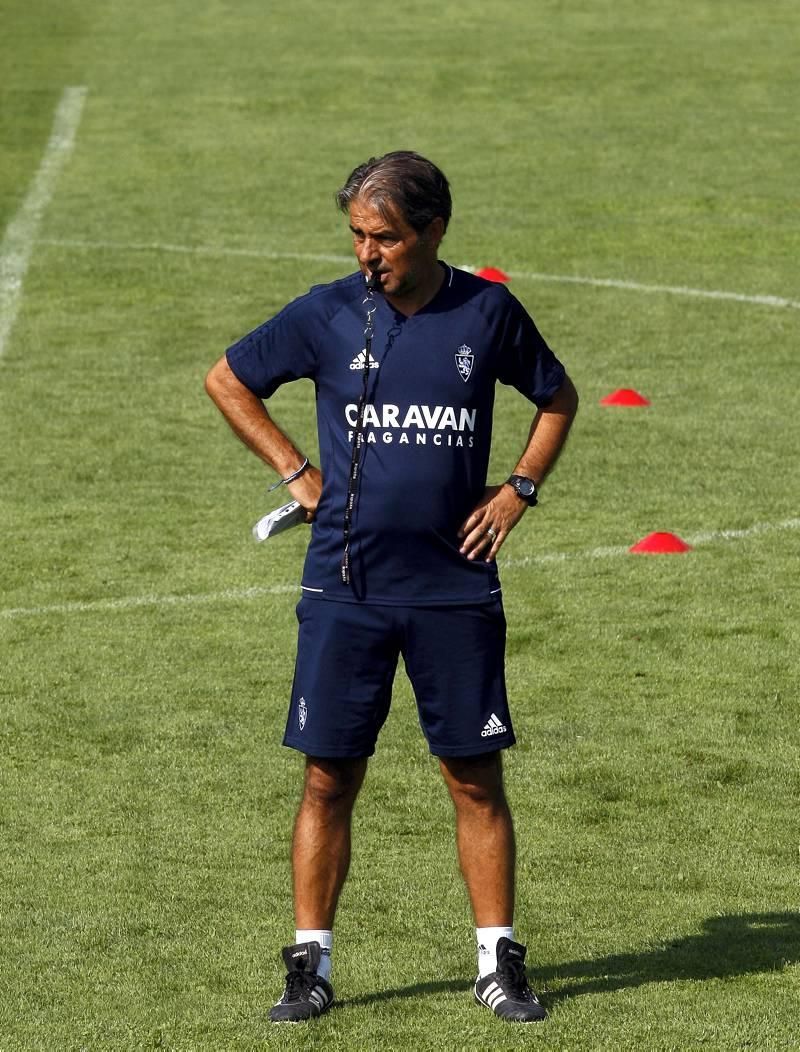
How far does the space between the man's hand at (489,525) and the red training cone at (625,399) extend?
300 inches

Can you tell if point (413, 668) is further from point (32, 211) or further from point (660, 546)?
point (32, 211)

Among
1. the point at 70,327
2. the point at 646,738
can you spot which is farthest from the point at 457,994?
the point at 70,327

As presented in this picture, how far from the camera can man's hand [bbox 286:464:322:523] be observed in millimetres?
5461

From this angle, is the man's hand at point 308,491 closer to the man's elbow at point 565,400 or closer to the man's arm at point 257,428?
the man's arm at point 257,428

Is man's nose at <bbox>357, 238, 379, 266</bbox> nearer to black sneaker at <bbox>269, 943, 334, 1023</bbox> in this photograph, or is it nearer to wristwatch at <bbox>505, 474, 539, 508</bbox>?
wristwatch at <bbox>505, 474, 539, 508</bbox>

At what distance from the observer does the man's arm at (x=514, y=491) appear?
539 centimetres

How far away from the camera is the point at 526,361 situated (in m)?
5.45

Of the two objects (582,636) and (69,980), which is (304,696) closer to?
(69,980)

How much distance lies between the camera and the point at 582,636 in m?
9.09

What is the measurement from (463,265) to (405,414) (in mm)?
11848

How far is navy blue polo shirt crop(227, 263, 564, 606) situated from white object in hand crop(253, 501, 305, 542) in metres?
0.07

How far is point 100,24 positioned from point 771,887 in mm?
25945

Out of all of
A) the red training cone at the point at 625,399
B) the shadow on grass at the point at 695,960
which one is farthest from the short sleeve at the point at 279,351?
the red training cone at the point at 625,399

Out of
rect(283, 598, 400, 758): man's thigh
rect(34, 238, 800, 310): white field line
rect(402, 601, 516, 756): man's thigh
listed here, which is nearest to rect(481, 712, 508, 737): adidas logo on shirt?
rect(402, 601, 516, 756): man's thigh
